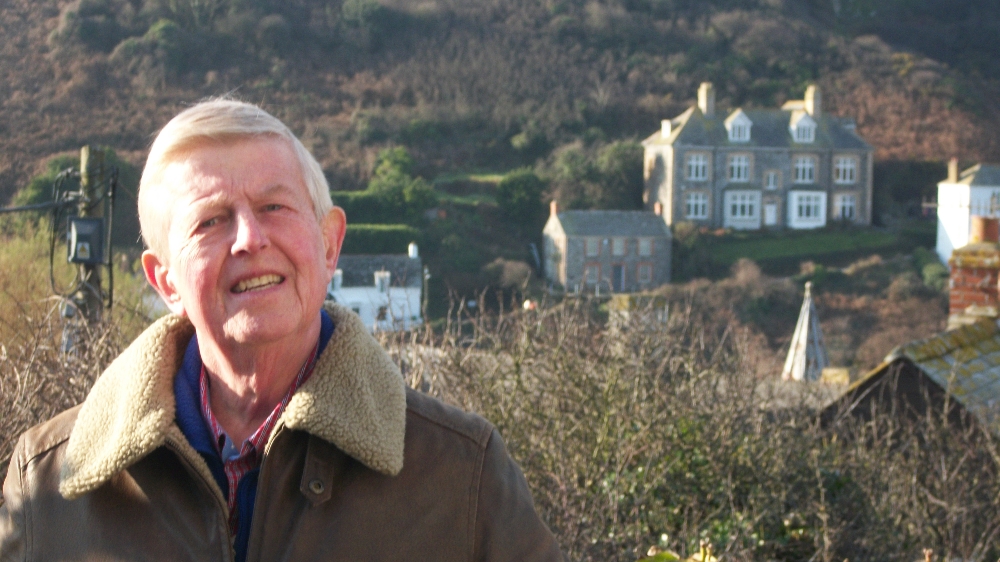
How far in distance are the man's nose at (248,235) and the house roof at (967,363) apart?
19.9ft

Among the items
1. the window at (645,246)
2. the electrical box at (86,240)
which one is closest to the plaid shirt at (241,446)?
the electrical box at (86,240)

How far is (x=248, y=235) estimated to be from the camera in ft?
5.91

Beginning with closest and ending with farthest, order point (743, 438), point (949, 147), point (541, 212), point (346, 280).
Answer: point (743, 438)
point (346, 280)
point (541, 212)
point (949, 147)

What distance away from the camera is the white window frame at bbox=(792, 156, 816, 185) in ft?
162

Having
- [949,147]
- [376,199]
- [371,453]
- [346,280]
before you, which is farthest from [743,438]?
[949,147]

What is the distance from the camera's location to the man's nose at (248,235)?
5.91ft

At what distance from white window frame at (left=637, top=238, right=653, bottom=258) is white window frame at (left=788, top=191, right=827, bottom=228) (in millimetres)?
9740

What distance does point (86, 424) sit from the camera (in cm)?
186

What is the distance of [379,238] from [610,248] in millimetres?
9450

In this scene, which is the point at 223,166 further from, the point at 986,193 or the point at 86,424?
the point at 986,193

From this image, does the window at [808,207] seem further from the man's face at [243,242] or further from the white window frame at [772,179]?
the man's face at [243,242]

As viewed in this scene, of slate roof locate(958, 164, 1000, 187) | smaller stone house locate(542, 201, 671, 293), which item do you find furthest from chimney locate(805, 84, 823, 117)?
smaller stone house locate(542, 201, 671, 293)

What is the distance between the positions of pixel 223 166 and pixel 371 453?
566 mm

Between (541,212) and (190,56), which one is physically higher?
(190,56)
